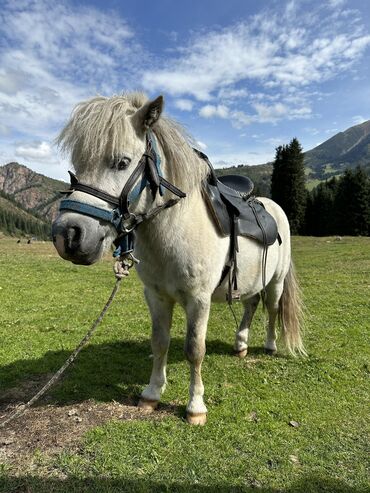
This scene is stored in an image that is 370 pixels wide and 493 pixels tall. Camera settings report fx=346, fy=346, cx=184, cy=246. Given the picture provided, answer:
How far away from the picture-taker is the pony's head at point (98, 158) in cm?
263

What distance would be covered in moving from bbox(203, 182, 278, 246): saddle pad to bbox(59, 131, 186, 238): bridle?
0.92m

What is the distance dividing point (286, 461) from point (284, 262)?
10.9 feet

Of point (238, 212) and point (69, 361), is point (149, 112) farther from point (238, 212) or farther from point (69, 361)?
point (69, 361)

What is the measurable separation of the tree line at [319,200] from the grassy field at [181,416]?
149 ft

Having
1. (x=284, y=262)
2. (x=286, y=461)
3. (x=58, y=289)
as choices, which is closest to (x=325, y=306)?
(x=284, y=262)

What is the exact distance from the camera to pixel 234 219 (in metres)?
4.37

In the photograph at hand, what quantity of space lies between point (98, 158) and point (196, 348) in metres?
2.43

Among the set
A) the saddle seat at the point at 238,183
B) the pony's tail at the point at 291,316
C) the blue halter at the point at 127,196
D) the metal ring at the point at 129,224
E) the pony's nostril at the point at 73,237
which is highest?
the saddle seat at the point at 238,183

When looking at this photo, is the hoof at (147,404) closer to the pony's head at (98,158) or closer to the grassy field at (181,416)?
the grassy field at (181,416)

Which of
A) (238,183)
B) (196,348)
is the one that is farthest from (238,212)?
(196,348)

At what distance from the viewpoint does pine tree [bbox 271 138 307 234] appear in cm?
5438

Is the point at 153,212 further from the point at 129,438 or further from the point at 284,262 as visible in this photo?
the point at 284,262

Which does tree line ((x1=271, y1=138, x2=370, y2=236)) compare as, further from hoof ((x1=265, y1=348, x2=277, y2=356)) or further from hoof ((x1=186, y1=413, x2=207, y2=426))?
hoof ((x1=186, y1=413, x2=207, y2=426))

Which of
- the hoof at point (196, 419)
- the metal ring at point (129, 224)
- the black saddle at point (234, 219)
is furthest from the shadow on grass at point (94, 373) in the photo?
the metal ring at point (129, 224)
